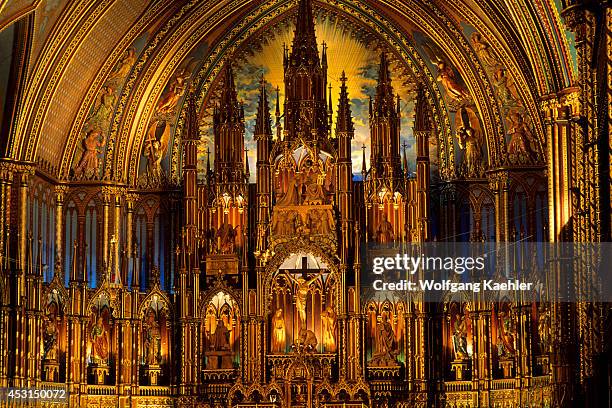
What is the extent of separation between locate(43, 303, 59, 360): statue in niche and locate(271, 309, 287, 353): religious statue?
600 cm

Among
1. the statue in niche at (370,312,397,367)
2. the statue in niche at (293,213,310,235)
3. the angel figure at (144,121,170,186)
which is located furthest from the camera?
the angel figure at (144,121,170,186)

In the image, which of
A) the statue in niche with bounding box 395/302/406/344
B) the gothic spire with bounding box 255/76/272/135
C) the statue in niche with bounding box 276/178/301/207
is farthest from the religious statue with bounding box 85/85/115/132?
the statue in niche with bounding box 395/302/406/344

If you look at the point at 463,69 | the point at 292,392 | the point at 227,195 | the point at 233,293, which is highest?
the point at 463,69

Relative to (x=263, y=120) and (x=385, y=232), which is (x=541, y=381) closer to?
(x=385, y=232)

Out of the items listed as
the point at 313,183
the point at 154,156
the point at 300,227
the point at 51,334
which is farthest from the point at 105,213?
the point at 313,183

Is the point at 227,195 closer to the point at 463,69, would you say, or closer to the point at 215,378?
the point at 215,378

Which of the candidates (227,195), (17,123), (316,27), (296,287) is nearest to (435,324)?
(296,287)

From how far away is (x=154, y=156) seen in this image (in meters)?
43.3

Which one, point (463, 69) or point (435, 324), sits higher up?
point (463, 69)

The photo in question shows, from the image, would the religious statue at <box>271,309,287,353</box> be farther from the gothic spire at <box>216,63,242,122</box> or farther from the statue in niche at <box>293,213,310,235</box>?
the gothic spire at <box>216,63,242,122</box>

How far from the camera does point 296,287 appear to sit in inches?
1615

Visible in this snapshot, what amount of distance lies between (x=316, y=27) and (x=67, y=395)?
13.4 m

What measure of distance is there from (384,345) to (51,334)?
917 cm

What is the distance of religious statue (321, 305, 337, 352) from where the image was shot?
40.9 metres
